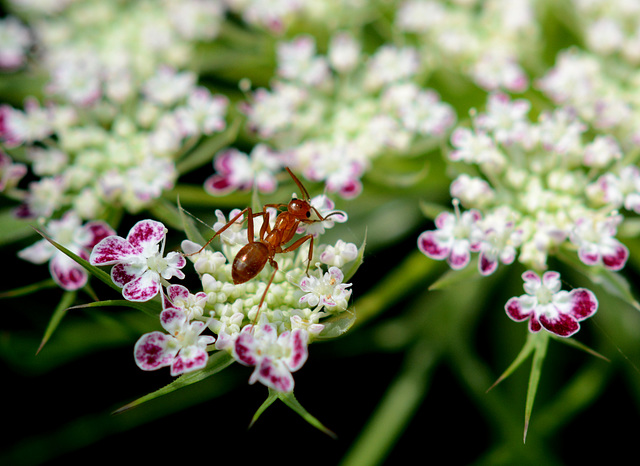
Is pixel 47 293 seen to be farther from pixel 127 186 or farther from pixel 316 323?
pixel 316 323

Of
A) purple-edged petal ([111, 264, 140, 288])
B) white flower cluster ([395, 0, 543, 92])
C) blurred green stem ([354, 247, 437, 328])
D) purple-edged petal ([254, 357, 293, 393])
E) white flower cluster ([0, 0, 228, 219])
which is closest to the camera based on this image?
purple-edged petal ([254, 357, 293, 393])

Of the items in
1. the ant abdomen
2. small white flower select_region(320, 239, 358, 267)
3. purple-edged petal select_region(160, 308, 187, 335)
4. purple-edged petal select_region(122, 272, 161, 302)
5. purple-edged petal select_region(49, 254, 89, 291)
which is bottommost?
purple-edged petal select_region(49, 254, 89, 291)

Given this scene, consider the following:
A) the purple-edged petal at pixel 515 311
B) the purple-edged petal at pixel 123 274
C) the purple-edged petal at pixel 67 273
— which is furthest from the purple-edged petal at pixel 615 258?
the purple-edged petal at pixel 67 273

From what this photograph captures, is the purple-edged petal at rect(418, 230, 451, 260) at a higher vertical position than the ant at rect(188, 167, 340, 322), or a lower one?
higher

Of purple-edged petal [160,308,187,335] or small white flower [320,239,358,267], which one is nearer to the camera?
purple-edged petal [160,308,187,335]

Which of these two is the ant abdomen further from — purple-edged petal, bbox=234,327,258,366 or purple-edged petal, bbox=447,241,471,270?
purple-edged petal, bbox=447,241,471,270

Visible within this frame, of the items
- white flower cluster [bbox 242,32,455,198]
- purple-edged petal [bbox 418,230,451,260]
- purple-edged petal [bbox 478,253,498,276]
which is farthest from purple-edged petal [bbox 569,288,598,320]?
white flower cluster [bbox 242,32,455,198]

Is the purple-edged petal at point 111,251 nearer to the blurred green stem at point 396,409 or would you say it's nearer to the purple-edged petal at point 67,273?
the purple-edged petal at point 67,273
